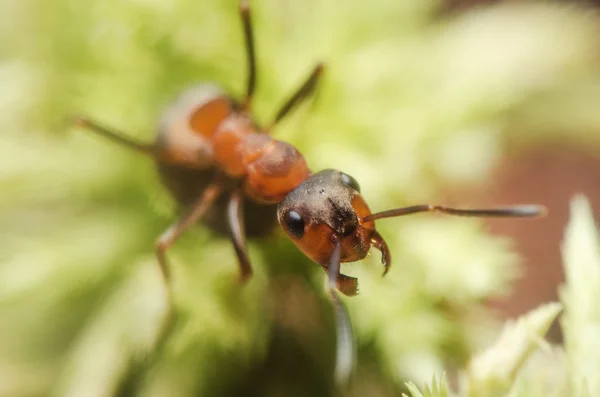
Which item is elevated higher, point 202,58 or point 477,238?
point 202,58

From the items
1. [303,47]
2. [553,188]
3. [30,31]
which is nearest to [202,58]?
[303,47]

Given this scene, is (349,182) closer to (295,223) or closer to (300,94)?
(295,223)

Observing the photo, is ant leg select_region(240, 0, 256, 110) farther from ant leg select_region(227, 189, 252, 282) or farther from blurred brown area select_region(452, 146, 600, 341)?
blurred brown area select_region(452, 146, 600, 341)

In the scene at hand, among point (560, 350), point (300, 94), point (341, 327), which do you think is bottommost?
point (560, 350)

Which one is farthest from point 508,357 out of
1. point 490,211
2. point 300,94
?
point 300,94

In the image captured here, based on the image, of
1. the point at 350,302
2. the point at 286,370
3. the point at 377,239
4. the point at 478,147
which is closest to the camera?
the point at 377,239

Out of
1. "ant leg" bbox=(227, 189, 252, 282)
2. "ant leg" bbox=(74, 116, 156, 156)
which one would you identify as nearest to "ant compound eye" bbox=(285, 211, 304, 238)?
"ant leg" bbox=(227, 189, 252, 282)

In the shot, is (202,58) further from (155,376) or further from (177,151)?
(155,376)
